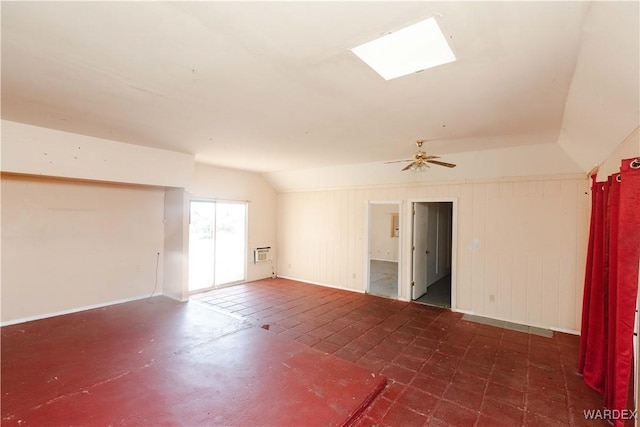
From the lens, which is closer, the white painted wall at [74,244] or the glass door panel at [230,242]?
the white painted wall at [74,244]

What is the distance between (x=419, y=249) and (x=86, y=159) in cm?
600

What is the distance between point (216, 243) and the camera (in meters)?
6.88

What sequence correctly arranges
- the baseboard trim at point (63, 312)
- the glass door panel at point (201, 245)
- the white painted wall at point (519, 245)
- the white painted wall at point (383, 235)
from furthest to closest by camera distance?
the white painted wall at point (383, 235) → the glass door panel at point (201, 245) → the white painted wall at point (519, 245) → the baseboard trim at point (63, 312)

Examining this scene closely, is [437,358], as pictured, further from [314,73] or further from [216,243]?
[216,243]

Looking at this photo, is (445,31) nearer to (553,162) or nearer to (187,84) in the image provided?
(187,84)

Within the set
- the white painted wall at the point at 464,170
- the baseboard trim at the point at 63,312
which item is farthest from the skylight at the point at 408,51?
the baseboard trim at the point at 63,312

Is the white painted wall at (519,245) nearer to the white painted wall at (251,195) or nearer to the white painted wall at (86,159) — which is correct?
the white painted wall at (251,195)

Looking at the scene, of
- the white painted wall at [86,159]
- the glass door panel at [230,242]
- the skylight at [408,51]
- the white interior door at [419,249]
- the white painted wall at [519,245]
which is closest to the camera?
the skylight at [408,51]

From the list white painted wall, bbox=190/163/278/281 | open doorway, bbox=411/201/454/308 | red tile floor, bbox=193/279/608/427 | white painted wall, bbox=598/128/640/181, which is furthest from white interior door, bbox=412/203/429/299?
white painted wall, bbox=190/163/278/281

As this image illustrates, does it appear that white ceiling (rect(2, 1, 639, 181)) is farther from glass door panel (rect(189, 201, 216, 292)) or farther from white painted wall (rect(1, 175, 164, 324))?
glass door panel (rect(189, 201, 216, 292))

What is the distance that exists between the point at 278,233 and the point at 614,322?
689cm

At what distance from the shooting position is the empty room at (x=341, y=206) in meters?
1.85

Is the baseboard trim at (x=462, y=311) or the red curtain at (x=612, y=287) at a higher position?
the red curtain at (x=612, y=287)

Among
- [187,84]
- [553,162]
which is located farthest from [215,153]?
[553,162]
